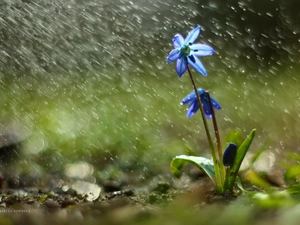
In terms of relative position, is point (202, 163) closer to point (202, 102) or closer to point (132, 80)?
point (202, 102)

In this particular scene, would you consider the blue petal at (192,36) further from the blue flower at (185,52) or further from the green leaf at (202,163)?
the green leaf at (202,163)

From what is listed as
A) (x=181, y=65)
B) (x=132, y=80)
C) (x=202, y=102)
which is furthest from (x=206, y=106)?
(x=132, y=80)

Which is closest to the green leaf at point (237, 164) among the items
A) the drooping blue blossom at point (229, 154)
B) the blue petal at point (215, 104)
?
the drooping blue blossom at point (229, 154)

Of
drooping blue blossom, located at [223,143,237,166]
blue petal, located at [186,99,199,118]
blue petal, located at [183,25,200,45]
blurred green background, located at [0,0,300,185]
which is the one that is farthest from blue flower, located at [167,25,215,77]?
blurred green background, located at [0,0,300,185]

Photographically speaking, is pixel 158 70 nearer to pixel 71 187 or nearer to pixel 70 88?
pixel 70 88

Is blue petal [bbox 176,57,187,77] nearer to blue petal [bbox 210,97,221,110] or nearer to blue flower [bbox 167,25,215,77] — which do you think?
blue flower [bbox 167,25,215,77]
